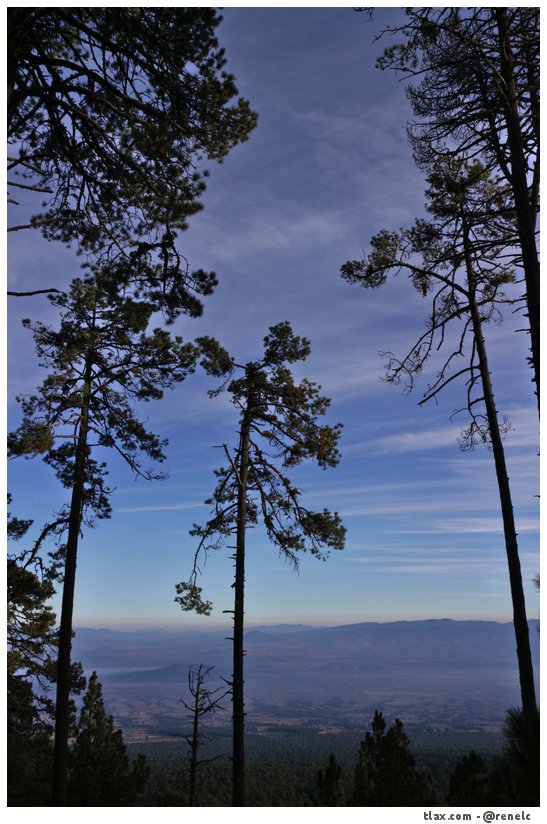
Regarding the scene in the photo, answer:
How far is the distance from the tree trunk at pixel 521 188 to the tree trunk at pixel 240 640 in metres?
7.37

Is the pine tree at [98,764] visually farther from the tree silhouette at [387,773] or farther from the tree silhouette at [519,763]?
the tree silhouette at [519,763]

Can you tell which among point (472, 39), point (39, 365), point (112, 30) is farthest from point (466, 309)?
point (39, 365)

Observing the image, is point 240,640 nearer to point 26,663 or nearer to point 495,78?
point 26,663

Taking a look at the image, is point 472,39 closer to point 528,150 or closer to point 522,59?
point 522,59

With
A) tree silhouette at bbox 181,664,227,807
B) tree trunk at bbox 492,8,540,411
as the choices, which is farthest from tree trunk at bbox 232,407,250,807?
tree trunk at bbox 492,8,540,411

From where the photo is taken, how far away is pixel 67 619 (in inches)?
459

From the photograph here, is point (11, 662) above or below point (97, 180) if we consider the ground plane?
below

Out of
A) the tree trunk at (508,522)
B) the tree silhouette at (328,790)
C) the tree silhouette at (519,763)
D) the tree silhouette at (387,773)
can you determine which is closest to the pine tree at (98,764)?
the tree silhouette at (387,773)

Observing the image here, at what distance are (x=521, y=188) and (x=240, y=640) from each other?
33.0ft

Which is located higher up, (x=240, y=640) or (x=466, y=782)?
(x=240, y=640)

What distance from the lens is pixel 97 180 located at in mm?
8617

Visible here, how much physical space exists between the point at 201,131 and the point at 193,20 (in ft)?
4.45

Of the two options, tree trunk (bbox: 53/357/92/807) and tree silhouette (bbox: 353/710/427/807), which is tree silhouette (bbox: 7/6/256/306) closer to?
tree trunk (bbox: 53/357/92/807)

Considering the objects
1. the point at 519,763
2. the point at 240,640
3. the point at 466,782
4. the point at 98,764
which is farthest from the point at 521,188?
the point at 98,764
